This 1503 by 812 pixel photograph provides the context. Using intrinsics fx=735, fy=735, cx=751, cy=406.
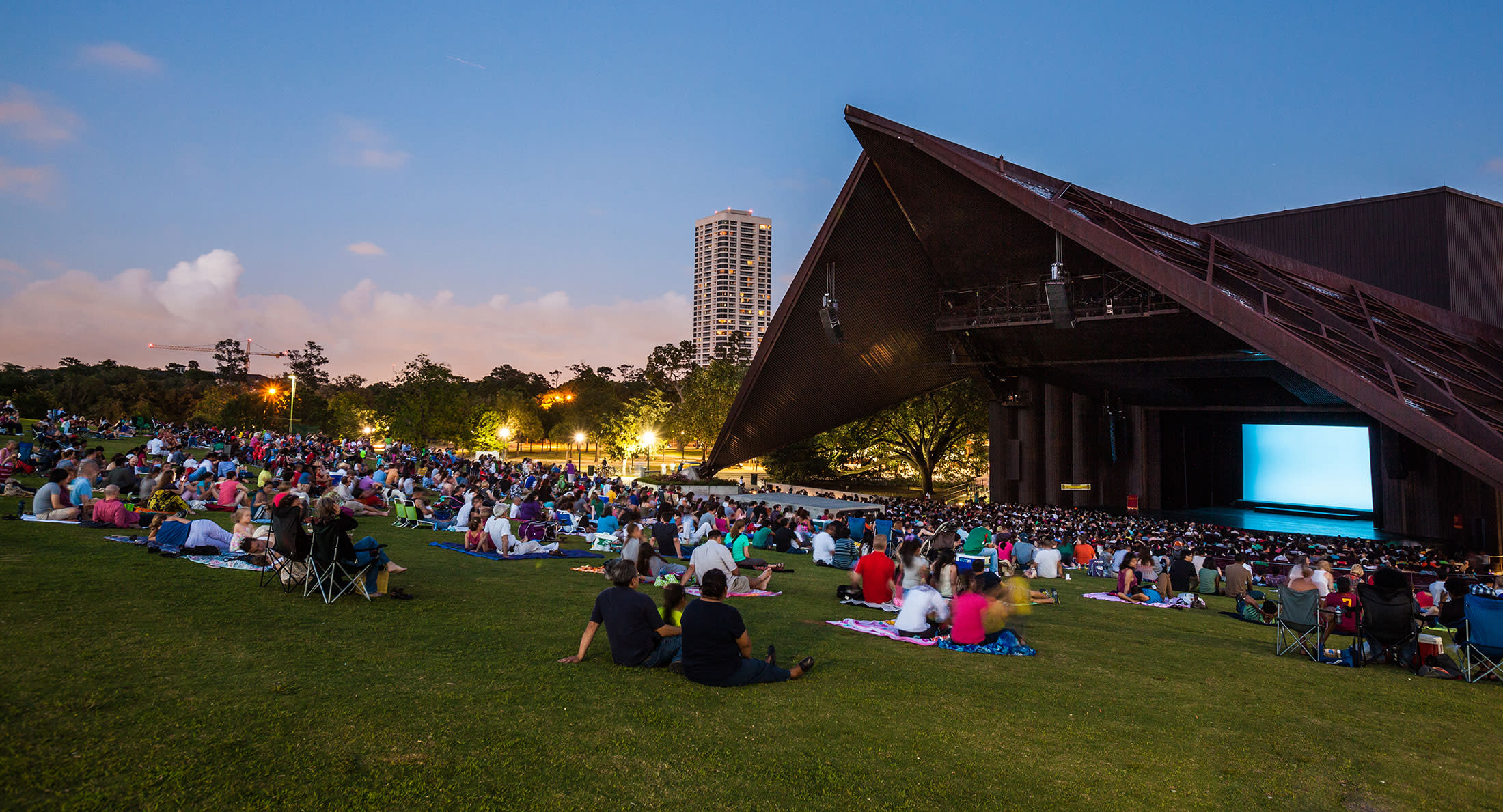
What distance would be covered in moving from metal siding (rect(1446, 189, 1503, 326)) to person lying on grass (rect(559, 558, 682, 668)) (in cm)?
2746

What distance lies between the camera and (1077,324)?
2173cm

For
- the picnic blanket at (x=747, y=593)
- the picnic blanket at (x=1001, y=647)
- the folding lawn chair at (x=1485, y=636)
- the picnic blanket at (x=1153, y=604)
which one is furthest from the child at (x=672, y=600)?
the picnic blanket at (x=1153, y=604)

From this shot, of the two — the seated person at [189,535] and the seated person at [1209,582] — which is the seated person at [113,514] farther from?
the seated person at [1209,582]

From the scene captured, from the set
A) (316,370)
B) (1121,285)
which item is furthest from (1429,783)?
(316,370)

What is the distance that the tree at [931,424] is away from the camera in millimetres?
36562

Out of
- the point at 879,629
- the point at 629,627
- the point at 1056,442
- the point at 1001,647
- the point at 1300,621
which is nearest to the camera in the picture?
the point at 629,627

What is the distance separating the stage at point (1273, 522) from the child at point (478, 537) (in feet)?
77.2

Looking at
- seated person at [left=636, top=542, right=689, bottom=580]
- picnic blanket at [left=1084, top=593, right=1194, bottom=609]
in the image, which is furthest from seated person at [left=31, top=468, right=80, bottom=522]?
picnic blanket at [left=1084, top=593, right=1194, bottom=609]

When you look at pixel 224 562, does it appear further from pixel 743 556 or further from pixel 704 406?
pixel 704 406

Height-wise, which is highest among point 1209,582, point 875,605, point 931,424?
point 931,424

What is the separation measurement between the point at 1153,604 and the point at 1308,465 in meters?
24.2

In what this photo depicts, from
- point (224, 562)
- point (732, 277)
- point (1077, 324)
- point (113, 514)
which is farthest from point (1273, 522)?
point (732, 277)

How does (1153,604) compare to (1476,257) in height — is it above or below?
below

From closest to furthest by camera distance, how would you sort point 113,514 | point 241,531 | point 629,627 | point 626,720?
1. point 626,720
2. point 629,627
3. point 241,531
4. point 113,514
